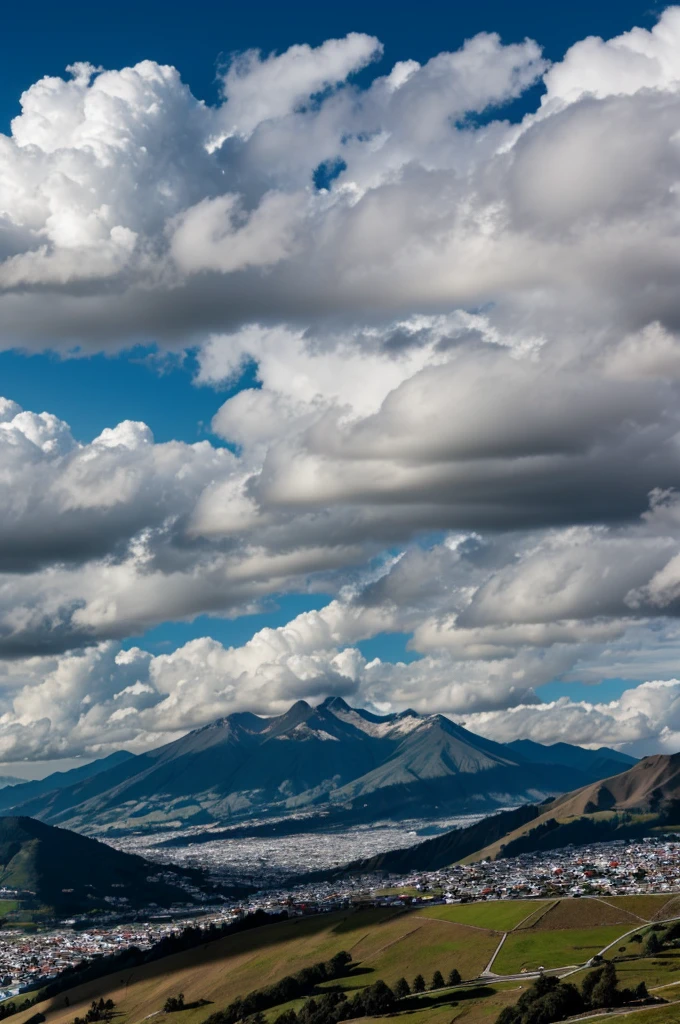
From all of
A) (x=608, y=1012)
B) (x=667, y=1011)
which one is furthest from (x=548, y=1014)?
(x=667, y=1011)

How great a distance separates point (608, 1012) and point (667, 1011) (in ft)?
48.3

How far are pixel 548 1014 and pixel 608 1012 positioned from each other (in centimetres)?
1105

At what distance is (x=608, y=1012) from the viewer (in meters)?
194

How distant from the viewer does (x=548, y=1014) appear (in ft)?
654

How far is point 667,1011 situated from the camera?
181m

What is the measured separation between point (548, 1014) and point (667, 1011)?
2501cm

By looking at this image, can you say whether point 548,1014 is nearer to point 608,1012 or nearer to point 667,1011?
point 608,1012

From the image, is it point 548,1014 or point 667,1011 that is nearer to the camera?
point 667,1011

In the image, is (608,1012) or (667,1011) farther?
(608,1012)
